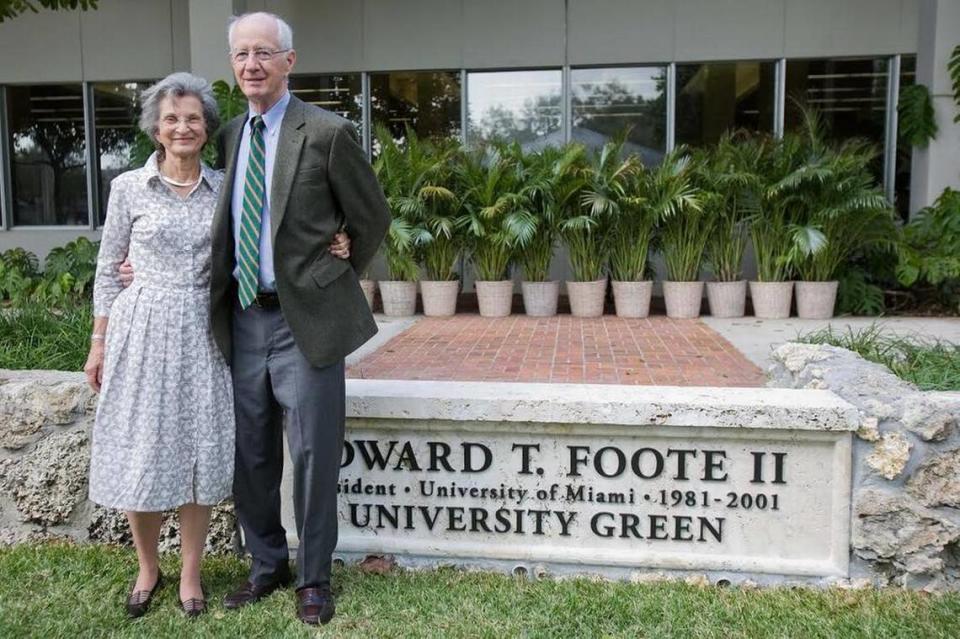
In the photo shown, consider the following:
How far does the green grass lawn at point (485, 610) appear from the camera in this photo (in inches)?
104

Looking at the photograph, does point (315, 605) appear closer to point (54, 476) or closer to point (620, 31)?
point (54, 476)

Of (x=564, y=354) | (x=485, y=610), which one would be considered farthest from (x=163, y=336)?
(x=564, y=354)

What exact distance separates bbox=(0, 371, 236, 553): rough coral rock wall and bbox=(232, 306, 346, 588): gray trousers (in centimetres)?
49

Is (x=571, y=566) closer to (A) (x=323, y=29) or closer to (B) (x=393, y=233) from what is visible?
(B) (x=393, y=233)

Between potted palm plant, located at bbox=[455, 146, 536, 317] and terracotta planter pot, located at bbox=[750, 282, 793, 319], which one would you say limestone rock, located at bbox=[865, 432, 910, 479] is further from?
terracotta planter pot, located at bbox=[750, 282, 793, 319]

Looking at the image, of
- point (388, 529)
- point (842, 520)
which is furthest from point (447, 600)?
point (842, 520)

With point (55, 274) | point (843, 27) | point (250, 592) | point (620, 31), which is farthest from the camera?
point (620, 31)

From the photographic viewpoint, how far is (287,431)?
9.17 feet

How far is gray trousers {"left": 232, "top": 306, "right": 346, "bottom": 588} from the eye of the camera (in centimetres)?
272

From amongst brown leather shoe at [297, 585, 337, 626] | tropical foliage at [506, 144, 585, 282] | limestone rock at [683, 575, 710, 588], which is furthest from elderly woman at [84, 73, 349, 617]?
tropical foliage at [506, 144, 585, 282]

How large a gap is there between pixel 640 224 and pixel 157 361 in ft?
20.6

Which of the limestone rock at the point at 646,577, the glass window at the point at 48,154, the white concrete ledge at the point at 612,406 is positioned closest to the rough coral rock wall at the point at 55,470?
the white concrete ledge at the point at 612,406

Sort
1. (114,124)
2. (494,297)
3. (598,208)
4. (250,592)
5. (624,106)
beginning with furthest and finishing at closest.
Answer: (114,124), (624,106), (494,297), (598,208), (250,592)

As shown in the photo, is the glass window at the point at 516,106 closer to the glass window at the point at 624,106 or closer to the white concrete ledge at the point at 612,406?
the glass window at the point at 624,106
